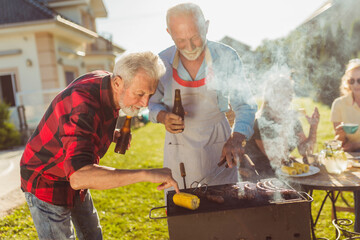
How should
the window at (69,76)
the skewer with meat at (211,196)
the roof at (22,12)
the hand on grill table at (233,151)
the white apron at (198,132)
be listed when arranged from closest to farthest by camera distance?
the skewer with meat at (211,196)
the hand on grill table at (233,151)
the white apron at (198,132)
the roof at (22,12)
the window at (69,76)

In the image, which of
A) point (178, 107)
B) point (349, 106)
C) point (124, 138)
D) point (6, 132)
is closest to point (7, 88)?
point (6, 132)

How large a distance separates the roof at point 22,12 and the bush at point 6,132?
3.91 meters

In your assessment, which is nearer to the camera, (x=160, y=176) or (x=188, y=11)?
(x=160, y=176)

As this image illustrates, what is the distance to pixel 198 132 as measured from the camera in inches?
101

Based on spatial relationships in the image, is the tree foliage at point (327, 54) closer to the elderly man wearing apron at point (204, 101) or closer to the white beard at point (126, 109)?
the elderly man wearing apron at point (204, 101)

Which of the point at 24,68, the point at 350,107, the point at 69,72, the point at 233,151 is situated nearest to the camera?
the point at 233,151

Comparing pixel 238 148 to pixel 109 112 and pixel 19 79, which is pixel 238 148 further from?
pixel 19 79

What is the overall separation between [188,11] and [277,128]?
A: 2187mm

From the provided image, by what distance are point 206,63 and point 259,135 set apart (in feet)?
5.66

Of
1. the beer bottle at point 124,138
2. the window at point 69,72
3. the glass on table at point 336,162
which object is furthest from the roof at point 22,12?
the glass on table at point 336,162

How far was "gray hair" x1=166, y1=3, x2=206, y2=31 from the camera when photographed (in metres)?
2.30

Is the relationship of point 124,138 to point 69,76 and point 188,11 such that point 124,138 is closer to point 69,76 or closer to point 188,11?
point 188,11

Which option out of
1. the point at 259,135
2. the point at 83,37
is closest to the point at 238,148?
the point at 259,135

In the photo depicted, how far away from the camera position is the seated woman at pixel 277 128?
3725mm
